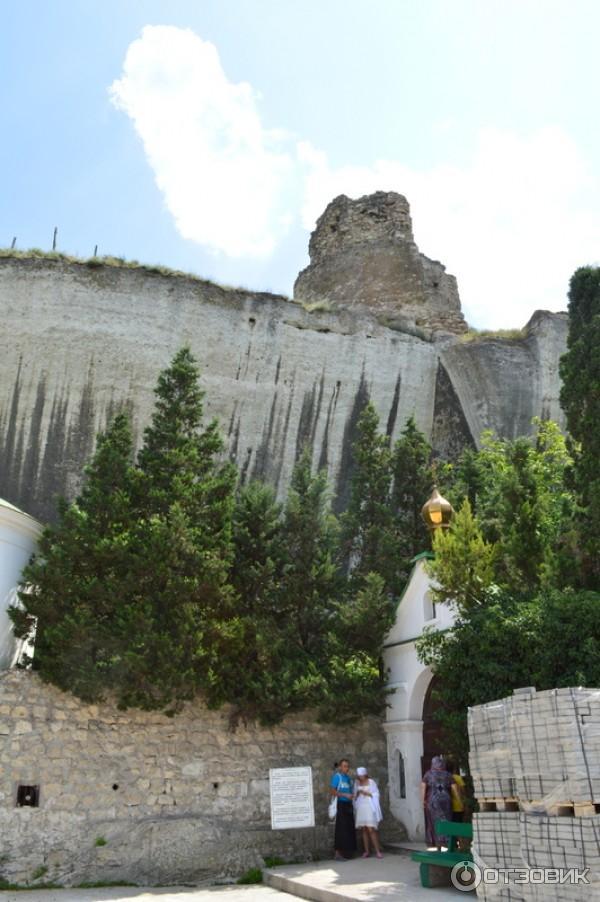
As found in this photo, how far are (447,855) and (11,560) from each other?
7.34m

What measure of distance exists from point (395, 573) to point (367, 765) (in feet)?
10.7

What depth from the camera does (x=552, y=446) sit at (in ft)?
63.7

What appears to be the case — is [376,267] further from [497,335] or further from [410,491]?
[410,491]

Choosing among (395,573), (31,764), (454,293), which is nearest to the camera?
(31,764)

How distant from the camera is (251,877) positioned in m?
10.6

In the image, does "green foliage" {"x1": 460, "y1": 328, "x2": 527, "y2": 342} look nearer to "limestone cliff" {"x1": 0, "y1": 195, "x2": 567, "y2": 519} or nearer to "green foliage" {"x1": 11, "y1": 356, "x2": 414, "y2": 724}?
"limestone cliff" {"x1": 0, "y1": 195, "x2": 567, "y2": 519}

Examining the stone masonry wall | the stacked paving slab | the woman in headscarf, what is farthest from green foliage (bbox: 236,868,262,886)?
the stacked paving slab

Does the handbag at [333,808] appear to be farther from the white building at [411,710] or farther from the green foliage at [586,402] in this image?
the green foliage at [586,402]

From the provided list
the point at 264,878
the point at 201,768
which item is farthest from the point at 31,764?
the point at 264,878

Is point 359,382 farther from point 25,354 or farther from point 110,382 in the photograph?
point 25,354

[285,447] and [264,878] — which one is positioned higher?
[285,447]

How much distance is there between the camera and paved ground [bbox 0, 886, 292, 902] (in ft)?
29.3

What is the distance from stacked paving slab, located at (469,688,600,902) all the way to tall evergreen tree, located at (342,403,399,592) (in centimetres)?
676

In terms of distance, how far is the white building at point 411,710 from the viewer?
460 inches
